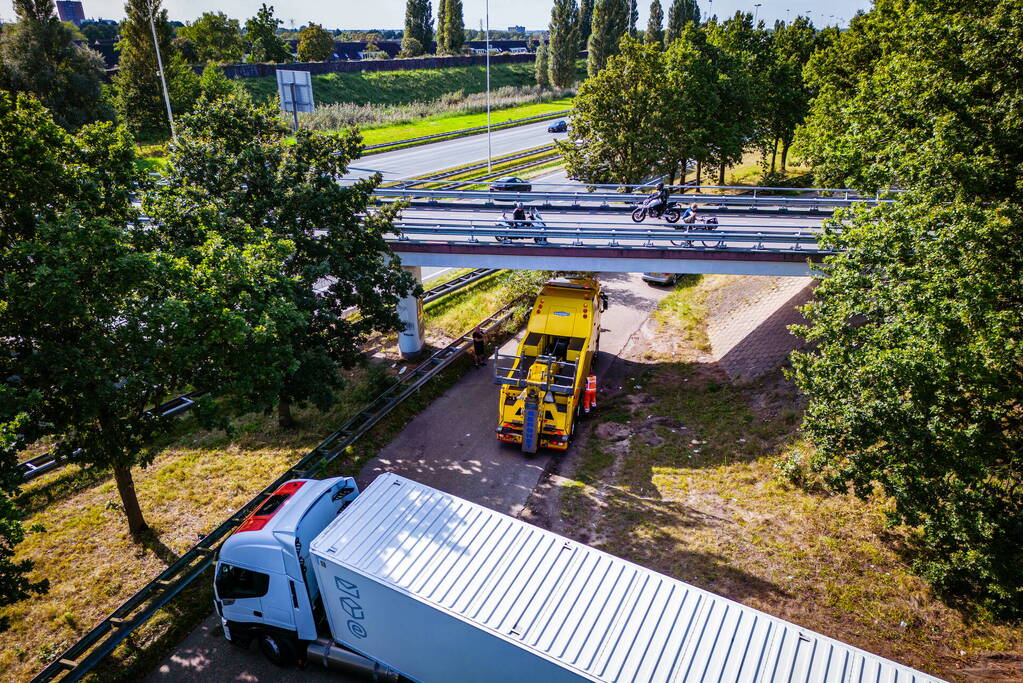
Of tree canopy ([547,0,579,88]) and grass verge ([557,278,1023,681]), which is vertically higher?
tree canopy ([547,0,579,88])

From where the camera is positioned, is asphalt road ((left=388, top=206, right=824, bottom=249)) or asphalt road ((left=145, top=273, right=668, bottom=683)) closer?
asphalt road ((left=145, top=273, right=668, bottom=683))

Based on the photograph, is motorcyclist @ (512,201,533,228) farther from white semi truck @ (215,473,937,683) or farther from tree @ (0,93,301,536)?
white semi truck @ (215,473,937,683)

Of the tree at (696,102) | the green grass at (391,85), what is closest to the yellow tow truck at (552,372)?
the tree at (696,102)

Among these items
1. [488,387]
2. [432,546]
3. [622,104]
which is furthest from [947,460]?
[622,104]

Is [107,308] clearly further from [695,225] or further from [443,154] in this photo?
[443,154]

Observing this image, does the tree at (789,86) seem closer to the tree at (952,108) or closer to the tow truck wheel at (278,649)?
the tree at (952,108)

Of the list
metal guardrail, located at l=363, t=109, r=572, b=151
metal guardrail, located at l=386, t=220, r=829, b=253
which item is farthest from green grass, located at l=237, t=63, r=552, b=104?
metal guardrail, located at l=386, t=220, r=829, b=253
